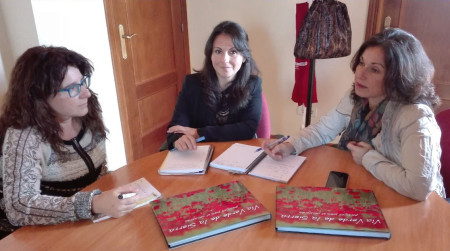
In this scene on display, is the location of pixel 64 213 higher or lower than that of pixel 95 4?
lower

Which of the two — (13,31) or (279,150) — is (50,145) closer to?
(279,150)

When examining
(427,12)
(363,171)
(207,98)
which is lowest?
(363,171)

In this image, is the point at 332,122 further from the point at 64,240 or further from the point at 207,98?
the point at 64,240

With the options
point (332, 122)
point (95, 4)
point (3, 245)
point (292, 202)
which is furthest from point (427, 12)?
point (3, 245)

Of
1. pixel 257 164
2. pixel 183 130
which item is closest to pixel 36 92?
pixel 183 130

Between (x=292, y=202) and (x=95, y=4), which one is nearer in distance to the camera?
(x=292, y=202)

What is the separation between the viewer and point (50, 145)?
1139 mm

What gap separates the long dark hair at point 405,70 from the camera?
3.79ft

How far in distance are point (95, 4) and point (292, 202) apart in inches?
73.5

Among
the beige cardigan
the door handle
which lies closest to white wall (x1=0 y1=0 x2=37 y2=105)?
the door handle

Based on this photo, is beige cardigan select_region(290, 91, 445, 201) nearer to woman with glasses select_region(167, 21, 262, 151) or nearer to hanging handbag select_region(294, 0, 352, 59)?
woman with glasses select_region(167, 21, 262, 151)

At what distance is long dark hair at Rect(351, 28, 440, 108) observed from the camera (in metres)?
1.16

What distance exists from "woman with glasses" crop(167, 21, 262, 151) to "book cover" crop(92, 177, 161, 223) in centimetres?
51

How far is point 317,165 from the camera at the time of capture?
1252mm
